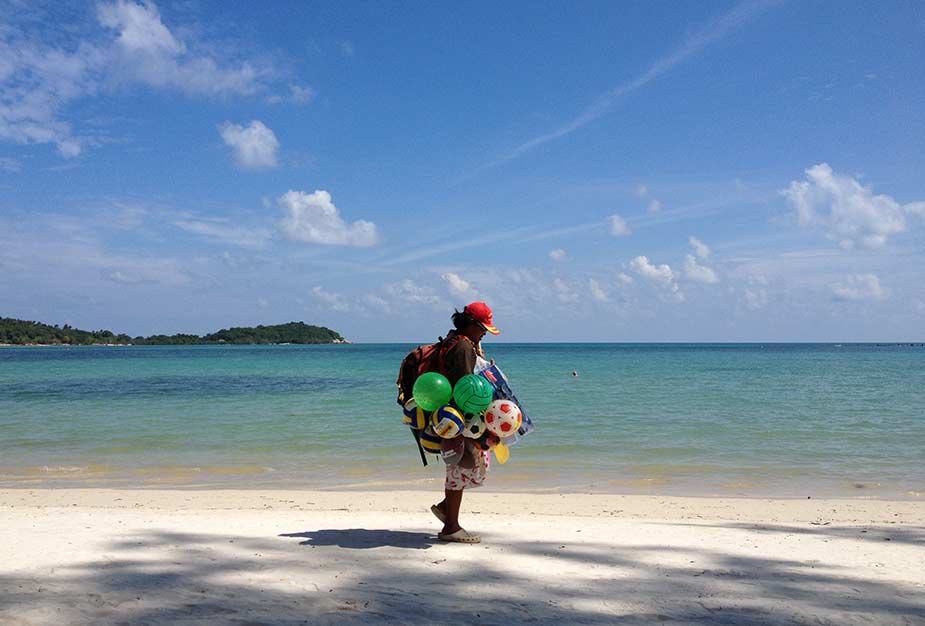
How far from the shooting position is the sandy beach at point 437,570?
3.95 m

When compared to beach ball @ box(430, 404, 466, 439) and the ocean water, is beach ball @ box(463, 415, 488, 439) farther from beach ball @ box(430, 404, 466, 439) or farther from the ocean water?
the ocean water

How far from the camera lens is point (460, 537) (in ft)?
18.6

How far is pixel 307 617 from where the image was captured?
3.83m

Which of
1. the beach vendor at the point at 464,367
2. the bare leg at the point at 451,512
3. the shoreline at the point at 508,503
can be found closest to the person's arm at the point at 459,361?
the beach vendor at the point at 464,367

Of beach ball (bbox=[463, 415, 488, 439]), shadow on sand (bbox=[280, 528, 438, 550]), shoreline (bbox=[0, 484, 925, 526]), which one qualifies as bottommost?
shoreline (bbox=[0, 484, 925, 526])

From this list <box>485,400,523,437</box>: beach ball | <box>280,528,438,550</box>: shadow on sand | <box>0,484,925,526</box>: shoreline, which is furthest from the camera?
<box>0,484,925,526</box>: shoreline

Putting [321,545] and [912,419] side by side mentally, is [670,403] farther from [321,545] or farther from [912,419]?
[321,545]

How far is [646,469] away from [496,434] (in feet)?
24.5

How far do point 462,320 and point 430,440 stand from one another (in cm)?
93

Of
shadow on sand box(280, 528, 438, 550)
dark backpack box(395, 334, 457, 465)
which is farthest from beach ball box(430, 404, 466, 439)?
shadow on sand box(280, 528, 438, 550)

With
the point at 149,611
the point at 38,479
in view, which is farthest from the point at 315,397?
the point at 149,611

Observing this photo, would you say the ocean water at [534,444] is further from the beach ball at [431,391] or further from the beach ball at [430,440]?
the beach ball at [431,391]

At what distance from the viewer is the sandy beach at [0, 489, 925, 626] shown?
3.95 meters

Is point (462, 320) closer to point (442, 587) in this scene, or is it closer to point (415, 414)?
point (415, 414)
